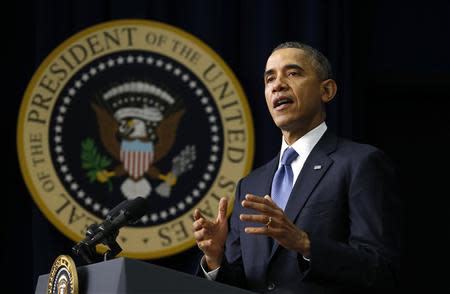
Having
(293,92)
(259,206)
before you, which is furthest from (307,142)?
(259,206)

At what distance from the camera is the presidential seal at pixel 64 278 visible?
1645 millimetres

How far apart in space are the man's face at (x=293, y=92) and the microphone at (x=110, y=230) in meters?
0.42

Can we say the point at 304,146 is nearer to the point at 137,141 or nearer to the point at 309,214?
the point at 309,214

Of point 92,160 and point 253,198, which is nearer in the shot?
point 253,198

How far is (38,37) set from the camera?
3.58m

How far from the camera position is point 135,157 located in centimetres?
350

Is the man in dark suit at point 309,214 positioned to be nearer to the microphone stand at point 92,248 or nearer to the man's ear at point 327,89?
the man's ear at point 327,89

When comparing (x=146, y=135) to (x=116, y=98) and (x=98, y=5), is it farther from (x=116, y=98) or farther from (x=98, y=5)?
(x=98, y=5)

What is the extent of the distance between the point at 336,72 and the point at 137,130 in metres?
0.81

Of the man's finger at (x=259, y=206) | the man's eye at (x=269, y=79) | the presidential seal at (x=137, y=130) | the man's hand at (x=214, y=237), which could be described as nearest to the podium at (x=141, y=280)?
the man's finger at (x=259, y=206)

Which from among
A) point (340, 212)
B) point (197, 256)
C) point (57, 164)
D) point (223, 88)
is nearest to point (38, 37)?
point (57, 164)

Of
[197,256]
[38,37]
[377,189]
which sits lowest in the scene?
[197,256]

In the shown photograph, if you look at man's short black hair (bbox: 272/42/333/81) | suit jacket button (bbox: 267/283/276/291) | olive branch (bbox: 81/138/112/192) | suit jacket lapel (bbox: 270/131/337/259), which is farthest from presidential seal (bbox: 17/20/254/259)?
suit jacket button (bbox: 267/283/276/291)

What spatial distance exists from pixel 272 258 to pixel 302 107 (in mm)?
367
